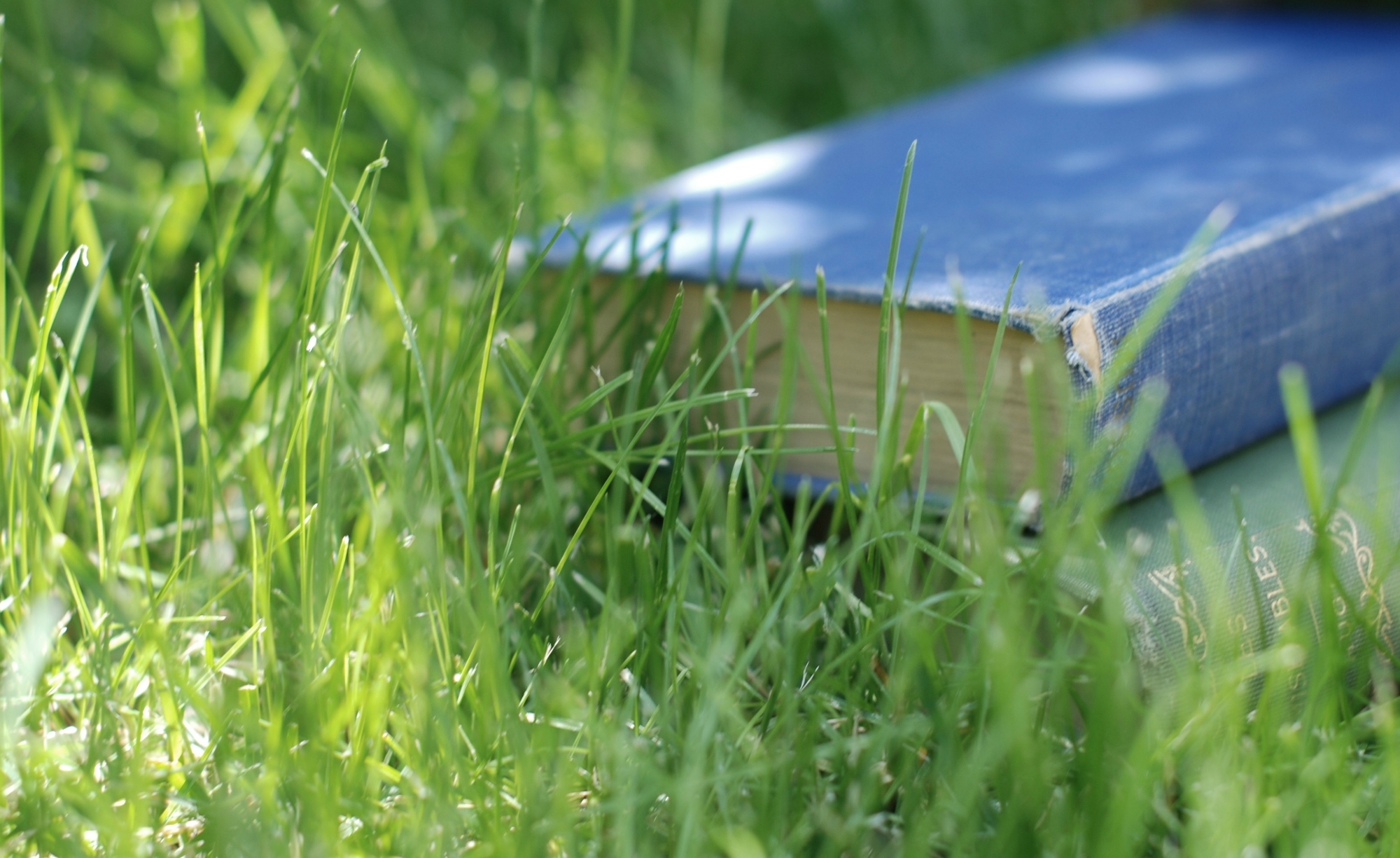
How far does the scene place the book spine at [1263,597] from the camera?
0.52 m

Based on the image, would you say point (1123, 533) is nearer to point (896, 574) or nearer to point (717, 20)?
point (896, 574)

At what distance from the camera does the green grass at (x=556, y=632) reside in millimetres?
452

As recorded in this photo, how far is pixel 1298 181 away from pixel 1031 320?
0.33 m

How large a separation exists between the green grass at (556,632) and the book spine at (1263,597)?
20 mm

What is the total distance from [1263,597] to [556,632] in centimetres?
35

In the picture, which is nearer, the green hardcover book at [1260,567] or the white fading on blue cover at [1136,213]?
the green hardcover book at [1260,567]

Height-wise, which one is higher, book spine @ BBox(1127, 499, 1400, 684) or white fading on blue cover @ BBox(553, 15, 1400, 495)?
white fading on blue cover @ BBox(553, 15, 1400, 495)

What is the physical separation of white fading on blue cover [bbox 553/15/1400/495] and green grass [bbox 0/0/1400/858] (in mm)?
55

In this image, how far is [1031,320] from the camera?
1.83ft

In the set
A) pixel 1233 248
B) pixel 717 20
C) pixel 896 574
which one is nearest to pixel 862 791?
pixel 896 574

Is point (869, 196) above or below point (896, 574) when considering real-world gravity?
above

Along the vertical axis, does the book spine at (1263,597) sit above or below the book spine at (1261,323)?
below

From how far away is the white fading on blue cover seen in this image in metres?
0.61

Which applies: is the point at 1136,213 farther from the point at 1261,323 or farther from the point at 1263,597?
the point at 1263,597
